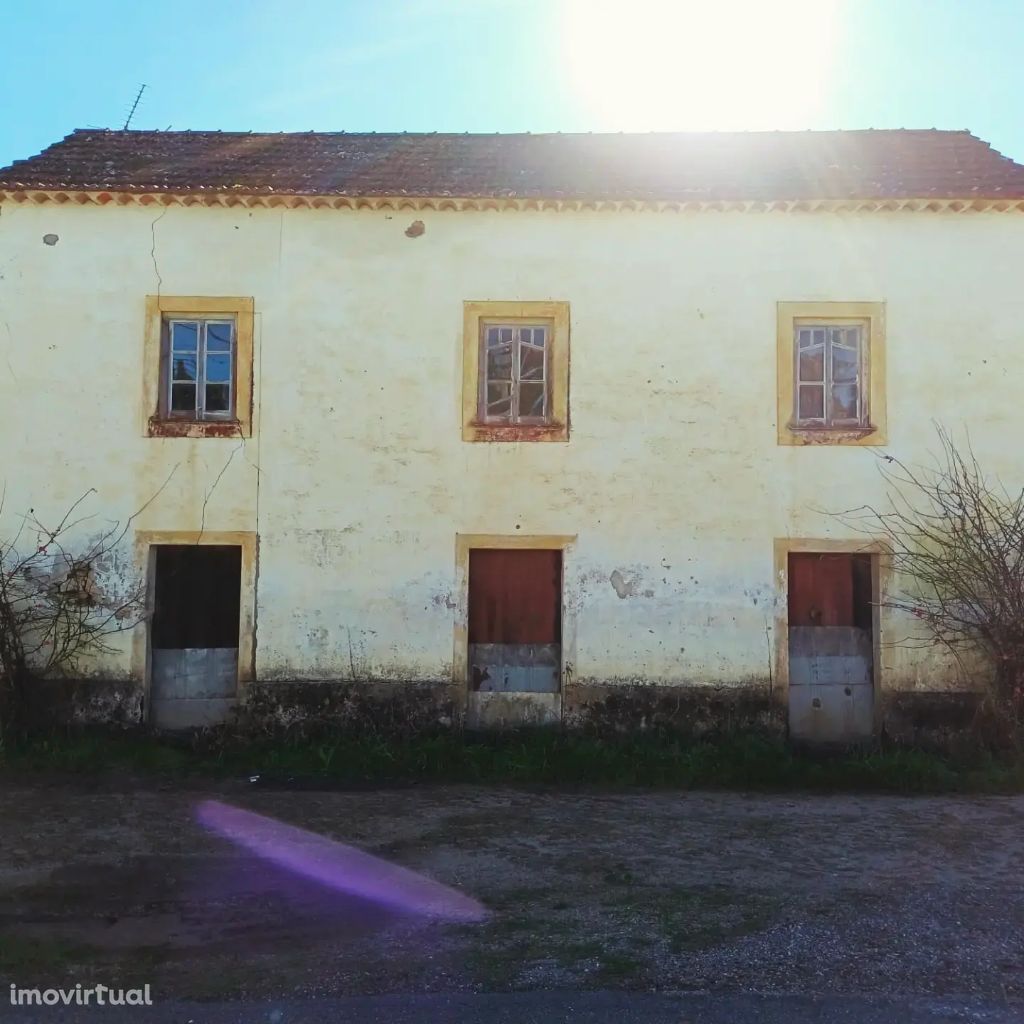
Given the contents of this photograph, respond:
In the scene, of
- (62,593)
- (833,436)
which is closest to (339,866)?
(62,593)

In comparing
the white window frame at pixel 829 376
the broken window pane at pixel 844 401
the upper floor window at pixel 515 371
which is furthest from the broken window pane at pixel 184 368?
the broken window pane at pixel 844 401

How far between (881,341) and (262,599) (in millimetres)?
6321

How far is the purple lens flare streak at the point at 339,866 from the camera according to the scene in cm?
512

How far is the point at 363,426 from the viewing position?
29.5ft

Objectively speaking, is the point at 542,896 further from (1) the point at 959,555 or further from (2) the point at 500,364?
(1) the point at 959,555

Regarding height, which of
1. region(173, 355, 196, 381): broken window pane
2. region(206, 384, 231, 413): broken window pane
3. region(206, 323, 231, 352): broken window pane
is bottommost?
region(206, 384, 231, 413): broken window pane

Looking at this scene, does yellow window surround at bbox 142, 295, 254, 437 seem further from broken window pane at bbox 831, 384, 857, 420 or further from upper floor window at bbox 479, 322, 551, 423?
broken window pane at bbox 831, 384, 857, 420

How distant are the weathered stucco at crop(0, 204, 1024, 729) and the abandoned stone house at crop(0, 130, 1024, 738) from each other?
3 centimetres

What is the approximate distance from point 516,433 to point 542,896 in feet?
15.4

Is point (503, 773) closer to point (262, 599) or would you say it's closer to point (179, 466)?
point (262, 599)

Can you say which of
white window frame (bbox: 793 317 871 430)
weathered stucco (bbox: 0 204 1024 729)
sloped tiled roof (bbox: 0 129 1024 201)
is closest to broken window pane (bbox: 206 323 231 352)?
A: weathered stucco (bbox: 0 204 1024 729)

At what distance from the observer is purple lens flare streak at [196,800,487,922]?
5.12 metres

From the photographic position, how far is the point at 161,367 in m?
9.08

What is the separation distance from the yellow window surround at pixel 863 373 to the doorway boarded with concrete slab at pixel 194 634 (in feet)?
18.0
